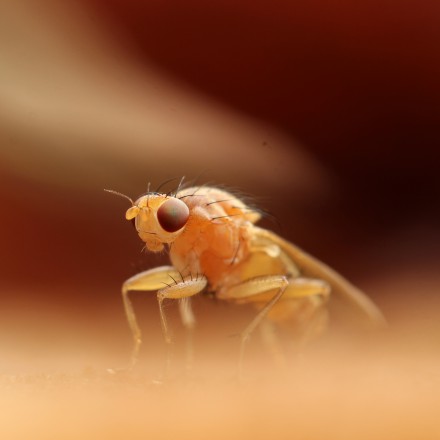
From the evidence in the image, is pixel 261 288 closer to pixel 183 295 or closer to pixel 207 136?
pixel 183 295

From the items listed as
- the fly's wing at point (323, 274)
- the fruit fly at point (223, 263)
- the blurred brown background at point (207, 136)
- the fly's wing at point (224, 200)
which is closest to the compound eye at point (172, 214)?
the fruit fly at point (223, 263)

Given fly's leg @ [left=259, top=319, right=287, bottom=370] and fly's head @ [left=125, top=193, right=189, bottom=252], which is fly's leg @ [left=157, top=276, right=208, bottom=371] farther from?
fly's leg @ [left=259, top=319, right=287, bottom=370]

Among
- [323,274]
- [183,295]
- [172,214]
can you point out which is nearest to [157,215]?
[172,214]

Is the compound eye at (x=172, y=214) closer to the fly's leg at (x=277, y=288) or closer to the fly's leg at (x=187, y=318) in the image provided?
the fly's leg at (x=187, y=318)

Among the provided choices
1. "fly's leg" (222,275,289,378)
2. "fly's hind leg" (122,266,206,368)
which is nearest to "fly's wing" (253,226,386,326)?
"fly's leg" (222,275,289,378)

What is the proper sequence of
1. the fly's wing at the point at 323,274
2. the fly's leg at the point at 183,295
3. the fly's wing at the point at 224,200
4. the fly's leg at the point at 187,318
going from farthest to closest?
the fly's wing at the point at 323,274 → the fly's wing at the point at 224,200 → the fly's leg at the point at 187,318 → the fly's leg at the point at 183,295

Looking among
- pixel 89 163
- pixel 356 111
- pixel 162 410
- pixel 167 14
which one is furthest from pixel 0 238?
pixel 162 410

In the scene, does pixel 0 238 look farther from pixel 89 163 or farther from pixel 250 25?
pixel 250 25

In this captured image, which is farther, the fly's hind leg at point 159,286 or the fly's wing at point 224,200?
the fly's wing at point 224,200
